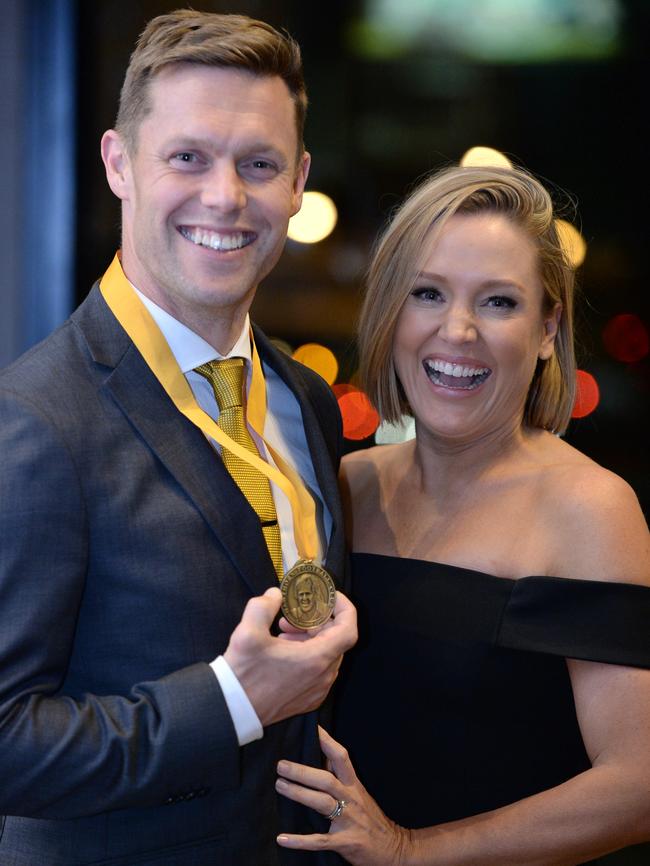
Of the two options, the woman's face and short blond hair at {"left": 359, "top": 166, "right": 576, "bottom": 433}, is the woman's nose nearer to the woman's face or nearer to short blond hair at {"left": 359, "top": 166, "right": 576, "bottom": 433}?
the woman's face

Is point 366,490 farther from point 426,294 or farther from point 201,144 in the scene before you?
point 201,144

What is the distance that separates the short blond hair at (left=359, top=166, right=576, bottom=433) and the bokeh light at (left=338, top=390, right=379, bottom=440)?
122cm

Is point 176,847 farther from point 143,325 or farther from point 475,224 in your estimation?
point 475,224

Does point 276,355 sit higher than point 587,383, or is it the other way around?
point 276,355

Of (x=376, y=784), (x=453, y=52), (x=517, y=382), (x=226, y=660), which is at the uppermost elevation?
(x=453, y=52)

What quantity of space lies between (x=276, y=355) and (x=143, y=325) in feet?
1.35

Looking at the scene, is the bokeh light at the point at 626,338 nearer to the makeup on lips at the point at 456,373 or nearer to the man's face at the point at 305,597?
the makeup on lips at the point at 456,373

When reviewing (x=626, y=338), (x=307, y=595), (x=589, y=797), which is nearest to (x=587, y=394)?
(x=626, y=338)

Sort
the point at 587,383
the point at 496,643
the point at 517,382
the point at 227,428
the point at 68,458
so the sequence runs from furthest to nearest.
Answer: the point at 587,383 < the point at 517,382 < the point at 496,643 < the point at 227,428 < the point at 68,458

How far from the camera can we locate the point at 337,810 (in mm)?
1889

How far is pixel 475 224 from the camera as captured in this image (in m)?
2.19

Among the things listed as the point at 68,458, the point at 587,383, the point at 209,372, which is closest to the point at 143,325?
the point at 209,372

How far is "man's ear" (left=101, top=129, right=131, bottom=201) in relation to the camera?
72.9 inches

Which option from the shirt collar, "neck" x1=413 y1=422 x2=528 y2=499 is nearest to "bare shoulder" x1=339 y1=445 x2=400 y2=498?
"neck" x1=413 y1=422 x2=528 y2=499
